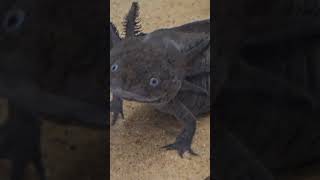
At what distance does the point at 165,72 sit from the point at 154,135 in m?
0.45

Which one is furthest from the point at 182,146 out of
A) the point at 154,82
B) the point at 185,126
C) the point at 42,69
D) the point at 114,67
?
the point at 42,69

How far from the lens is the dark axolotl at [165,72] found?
13.7ft

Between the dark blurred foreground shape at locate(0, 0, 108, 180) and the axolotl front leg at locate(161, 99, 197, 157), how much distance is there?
0.54 m

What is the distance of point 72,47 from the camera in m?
4.18

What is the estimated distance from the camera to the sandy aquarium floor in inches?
163

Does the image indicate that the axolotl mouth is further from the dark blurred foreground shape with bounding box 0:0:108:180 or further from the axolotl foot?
the axolotl foot

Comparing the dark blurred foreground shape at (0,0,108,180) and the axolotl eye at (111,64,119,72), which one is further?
the axolotl eye at (111,64,119,72)

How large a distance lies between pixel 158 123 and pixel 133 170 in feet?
1.24

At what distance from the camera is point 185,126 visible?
418cm

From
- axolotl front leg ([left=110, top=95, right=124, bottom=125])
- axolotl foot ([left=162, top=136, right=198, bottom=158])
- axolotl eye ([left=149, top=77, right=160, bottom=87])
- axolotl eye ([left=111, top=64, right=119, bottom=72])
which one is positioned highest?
axolotl eye ([left=111, top=64, right=119, bottom=72])
